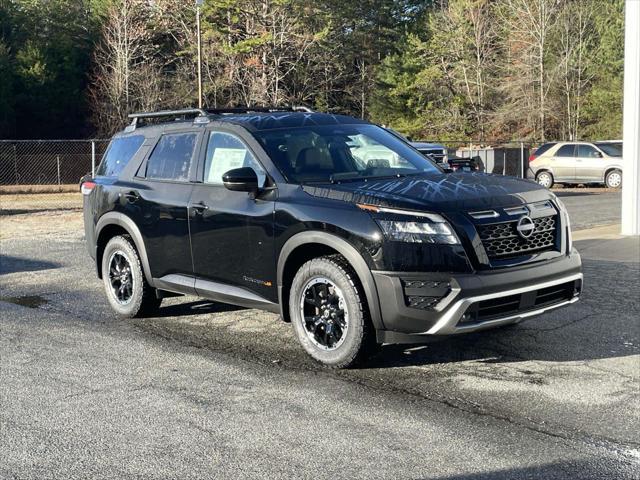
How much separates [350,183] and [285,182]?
0.50m

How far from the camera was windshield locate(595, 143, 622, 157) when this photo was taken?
92.5ft

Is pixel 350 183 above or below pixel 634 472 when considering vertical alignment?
above

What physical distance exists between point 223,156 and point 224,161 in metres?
0.04

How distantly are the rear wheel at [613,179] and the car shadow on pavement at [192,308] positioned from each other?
22364mm

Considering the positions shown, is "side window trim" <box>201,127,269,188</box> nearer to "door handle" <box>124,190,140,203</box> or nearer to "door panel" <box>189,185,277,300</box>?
"door panel" <box>189,185,277,300</box>

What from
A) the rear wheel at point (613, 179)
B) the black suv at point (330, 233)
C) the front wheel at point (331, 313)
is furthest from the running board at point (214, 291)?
the rear wheel at point (613, 179)

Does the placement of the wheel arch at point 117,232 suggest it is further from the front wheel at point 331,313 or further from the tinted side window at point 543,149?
the tinted side window at point 543,149

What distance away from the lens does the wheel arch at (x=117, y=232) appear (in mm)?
7543

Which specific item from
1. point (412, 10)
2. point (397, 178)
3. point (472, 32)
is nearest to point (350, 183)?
point (397, 178)

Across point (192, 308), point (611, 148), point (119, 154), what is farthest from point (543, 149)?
point (119, 154)

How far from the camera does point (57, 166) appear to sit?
37906 mm

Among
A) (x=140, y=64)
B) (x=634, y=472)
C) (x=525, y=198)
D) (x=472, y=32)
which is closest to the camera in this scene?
(x=634, y=472)

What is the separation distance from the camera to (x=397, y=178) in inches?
250

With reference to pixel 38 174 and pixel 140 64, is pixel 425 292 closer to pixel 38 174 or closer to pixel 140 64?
pixel 38 174
